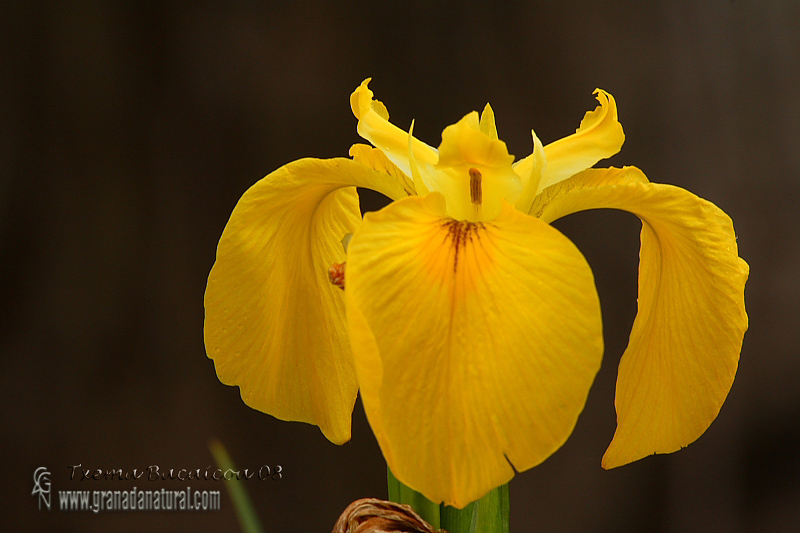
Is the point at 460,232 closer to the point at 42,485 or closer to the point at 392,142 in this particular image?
the point at 392,142

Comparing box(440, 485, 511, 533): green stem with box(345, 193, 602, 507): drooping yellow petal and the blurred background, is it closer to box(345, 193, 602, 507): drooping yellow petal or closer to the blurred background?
box(345, 193, 602, 507): drooping yellow petal

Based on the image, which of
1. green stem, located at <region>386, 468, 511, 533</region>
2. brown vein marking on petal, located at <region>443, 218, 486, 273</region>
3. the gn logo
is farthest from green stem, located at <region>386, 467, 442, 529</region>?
the gn logo

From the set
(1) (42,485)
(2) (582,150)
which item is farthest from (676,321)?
(1) (42,485)

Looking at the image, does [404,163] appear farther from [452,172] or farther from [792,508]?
[792,508]

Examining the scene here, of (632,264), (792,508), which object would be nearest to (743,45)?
(632,264)

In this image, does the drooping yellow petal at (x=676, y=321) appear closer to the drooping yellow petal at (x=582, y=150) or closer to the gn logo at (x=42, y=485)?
the drooping yellow petal at (x=582, y=150)

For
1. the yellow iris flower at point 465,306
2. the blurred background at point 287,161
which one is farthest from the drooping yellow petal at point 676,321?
the blurred background at point 287,161
